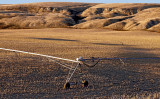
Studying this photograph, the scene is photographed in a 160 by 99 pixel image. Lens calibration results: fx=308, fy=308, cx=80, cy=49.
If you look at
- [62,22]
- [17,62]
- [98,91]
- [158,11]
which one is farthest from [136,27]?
[98,91]

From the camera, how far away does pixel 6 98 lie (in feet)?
24.3

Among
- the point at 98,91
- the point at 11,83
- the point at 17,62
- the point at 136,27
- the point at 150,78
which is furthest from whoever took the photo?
the point at 136,27

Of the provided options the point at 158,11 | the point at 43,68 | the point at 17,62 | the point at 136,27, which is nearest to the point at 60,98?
the point at 43,68

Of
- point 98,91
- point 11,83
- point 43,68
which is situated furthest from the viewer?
point 43,68

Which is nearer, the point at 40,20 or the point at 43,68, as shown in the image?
the point at 43,68

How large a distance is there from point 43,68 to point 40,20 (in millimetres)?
41715

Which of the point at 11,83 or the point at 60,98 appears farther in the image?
the point at 11,83

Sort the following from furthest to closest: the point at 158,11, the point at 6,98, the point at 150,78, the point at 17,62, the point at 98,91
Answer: the point at 158,11 < the point at 17,62 < the point at 150,78 < the point at 98,91 < the point at 6,98

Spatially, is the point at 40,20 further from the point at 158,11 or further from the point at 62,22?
the point at 158,11

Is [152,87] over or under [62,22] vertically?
over

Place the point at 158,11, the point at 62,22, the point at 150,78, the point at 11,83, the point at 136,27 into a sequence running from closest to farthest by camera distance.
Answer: the point at 11,83
the point at 150,78
the point at 136,27
the point at 62,22
the point at 158,11

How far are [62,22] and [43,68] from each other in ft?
131

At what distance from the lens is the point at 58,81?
9430mm

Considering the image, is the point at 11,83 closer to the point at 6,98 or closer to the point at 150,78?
the point at 6,98
